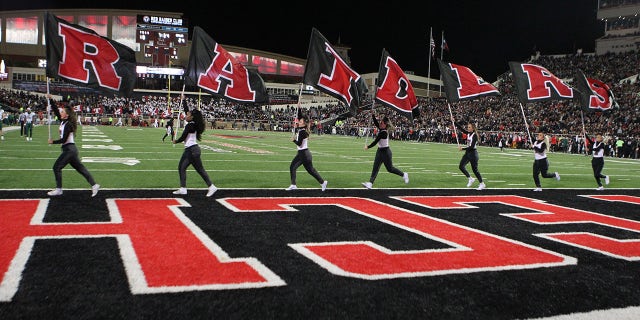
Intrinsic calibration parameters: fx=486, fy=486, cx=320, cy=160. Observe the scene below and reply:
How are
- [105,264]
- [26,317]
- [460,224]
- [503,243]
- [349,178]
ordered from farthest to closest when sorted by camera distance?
1. [349,178]
2. [460,224]
3. [503,243]
4. [105,264]
5. [26,317]

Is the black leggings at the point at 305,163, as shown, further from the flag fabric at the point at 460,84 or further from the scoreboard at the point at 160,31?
the scoreboard at the point at 160,31

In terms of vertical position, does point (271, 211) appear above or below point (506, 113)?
below

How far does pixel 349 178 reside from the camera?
13383 millimetres

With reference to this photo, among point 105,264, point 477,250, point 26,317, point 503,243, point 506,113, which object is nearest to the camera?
point 26,317

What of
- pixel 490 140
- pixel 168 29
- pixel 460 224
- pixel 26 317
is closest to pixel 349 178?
pixel 460 224

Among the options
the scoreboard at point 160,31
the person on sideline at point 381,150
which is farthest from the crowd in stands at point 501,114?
the person on sideline at point 381,150

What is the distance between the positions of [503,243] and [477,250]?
2.05ft

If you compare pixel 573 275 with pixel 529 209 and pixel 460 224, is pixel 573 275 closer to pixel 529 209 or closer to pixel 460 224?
pixel 460 224

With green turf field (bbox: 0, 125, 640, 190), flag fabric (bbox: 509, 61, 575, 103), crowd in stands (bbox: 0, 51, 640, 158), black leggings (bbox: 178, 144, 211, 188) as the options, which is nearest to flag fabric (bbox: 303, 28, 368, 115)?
green turf field (bbox: 0, 125, 640, 190)

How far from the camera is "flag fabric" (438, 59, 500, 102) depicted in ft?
45.2

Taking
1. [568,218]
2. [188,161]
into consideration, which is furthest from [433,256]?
[188,161]

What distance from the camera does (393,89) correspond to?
12805mm

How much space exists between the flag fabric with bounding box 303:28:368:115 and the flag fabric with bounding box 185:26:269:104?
1.26 m

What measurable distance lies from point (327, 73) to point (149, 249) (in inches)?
295
